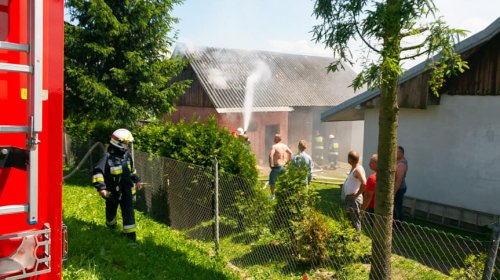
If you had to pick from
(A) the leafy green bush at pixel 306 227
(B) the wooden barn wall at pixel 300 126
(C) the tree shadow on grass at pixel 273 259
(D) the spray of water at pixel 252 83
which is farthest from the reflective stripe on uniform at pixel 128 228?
(B) the wooden barn wall at pixel 300 126

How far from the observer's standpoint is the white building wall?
28.9 ft

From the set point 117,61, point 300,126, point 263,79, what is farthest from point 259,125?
point 117,61

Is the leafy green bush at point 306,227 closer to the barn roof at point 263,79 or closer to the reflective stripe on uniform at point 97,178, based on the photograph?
the reflective stripe on uniform at point 97,178

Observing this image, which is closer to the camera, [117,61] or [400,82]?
[400,82]

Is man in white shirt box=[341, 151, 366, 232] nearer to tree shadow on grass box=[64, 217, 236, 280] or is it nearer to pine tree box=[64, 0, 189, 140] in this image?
tree shadow on grass box=[64, 217, 236, 280]

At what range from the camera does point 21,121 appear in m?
2.27

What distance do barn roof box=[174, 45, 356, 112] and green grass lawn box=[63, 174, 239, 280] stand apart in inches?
510

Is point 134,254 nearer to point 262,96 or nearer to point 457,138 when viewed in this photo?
point 457,138

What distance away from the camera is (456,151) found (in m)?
9.52

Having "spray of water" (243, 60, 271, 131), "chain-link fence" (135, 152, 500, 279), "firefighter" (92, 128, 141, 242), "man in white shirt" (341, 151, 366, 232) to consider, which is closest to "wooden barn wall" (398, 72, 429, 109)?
"chain-link fence" (135, 152, 500, 279)

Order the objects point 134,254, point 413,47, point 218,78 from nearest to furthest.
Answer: point 413,47 < point 134,254 < point 218,78

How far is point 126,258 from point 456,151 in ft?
24.6

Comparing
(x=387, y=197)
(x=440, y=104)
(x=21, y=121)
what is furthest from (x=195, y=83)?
(x=21, y=121)

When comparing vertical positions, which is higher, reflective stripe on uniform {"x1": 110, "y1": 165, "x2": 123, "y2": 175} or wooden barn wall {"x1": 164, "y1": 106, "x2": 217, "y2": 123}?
wooden barn wall {"x1": 164, "y1": 106, "x2": 217, "y2": 123}
